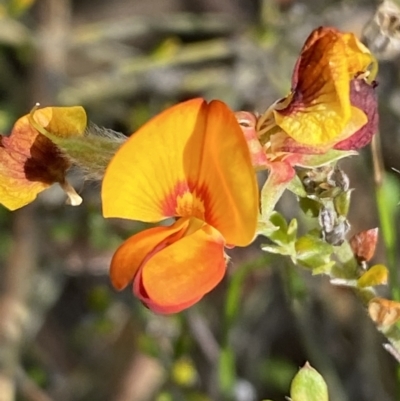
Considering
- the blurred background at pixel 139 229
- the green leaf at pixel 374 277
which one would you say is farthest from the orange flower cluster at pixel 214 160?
the blurred background at pixel 139 229

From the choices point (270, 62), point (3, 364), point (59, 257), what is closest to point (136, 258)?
point (3, 364)

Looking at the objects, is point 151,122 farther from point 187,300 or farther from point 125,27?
point 125,27

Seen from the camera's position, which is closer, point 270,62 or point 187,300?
point 187,300

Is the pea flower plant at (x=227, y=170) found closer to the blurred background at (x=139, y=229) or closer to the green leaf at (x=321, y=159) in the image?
the green leaf at (x=321, y=159)

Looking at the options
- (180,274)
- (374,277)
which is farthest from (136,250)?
(374,277)

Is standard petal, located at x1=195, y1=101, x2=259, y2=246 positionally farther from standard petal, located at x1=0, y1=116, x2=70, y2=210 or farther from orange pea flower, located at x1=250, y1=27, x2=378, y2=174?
standard petal, located at x1=0, y1=116, x2=70, y2=210
